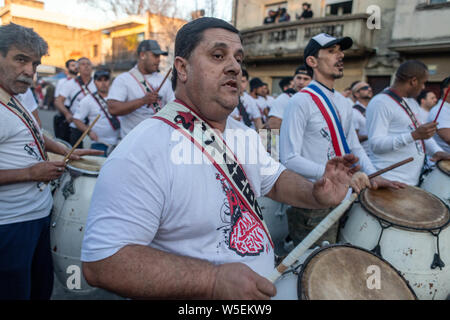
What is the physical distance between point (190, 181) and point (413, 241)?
1.93 meters

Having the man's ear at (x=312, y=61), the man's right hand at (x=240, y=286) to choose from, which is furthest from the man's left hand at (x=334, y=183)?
the man's ear at (x=312, y=61)

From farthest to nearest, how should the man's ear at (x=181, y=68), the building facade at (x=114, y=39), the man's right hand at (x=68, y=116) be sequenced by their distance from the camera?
the building facade at (x=114, y=39) → the man's right hand at (x=68, y=116) → the man's ear at (x=181, y=68)

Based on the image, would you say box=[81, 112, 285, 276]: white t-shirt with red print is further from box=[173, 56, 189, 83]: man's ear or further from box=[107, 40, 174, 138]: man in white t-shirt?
box=[107, 40, 174, 138]: man in white t-shirt

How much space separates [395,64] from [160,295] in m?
15.8

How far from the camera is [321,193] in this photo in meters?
1.76

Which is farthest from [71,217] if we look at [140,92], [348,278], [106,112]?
[106,112]

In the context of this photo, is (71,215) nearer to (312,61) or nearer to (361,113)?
(312,61)

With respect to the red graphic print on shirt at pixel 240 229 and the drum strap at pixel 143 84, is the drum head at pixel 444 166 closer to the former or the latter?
the red graphic print on shirt at pixel 240 229

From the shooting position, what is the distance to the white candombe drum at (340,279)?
1.47m

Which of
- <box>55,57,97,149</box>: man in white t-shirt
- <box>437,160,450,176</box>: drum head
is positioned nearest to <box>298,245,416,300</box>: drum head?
<box>437,160,450,176</box>: drum head

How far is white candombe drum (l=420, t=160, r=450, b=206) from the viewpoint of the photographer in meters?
3.31

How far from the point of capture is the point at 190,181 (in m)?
1.36
